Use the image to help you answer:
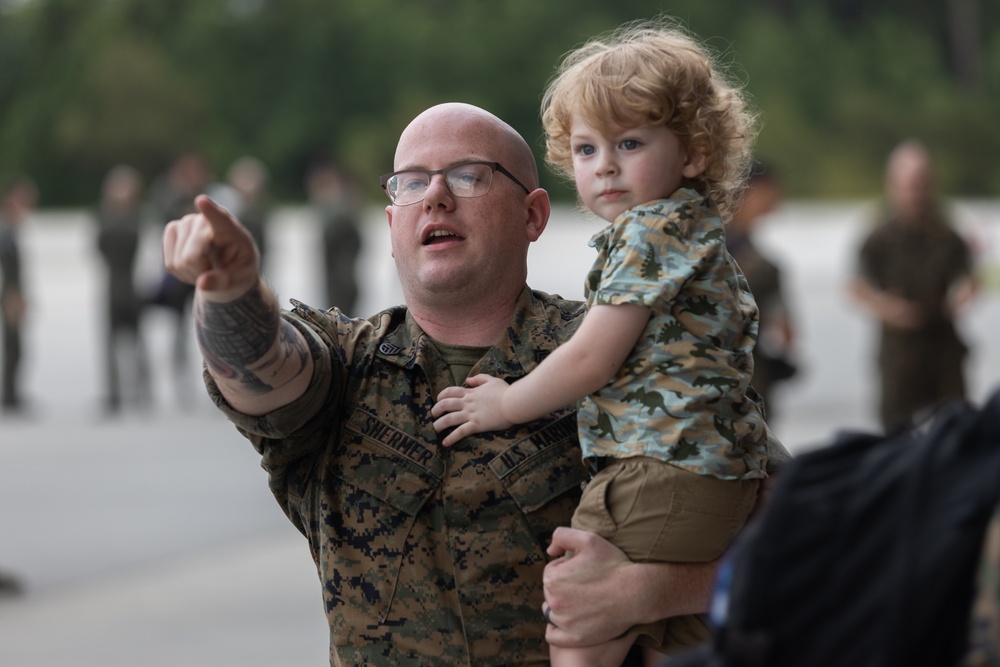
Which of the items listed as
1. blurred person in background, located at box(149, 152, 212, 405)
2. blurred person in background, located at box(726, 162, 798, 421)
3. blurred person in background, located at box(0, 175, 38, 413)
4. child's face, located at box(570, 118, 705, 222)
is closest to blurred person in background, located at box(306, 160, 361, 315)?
blurred person in background, located at box(149, 152, 212, 405)

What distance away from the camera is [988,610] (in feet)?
4.70

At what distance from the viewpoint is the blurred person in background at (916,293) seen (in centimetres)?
841

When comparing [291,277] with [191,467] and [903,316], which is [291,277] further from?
[903,316]

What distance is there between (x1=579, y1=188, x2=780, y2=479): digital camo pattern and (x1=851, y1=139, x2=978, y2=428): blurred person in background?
620cm

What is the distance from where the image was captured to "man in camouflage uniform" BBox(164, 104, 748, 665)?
7.73 feet

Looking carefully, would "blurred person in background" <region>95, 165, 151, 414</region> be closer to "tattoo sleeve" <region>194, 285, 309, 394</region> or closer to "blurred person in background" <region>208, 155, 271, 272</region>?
"blurred person in background" <region>208, 155, 271, 272</region>

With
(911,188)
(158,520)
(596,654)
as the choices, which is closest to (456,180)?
(596,654)

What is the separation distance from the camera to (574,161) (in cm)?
251

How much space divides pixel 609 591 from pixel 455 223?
687 mm

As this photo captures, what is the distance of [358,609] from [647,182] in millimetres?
861

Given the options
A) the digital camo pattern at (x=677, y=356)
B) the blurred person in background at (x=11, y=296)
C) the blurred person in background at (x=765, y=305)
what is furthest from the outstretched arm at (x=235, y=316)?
the blurred person in background at (x=11, y=296)

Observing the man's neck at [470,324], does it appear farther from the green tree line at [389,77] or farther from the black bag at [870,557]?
the green tree line at [389,77]

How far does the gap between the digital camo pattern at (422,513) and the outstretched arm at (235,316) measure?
2.6 inches

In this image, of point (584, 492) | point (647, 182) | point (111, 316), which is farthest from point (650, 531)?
point (111, 316)
